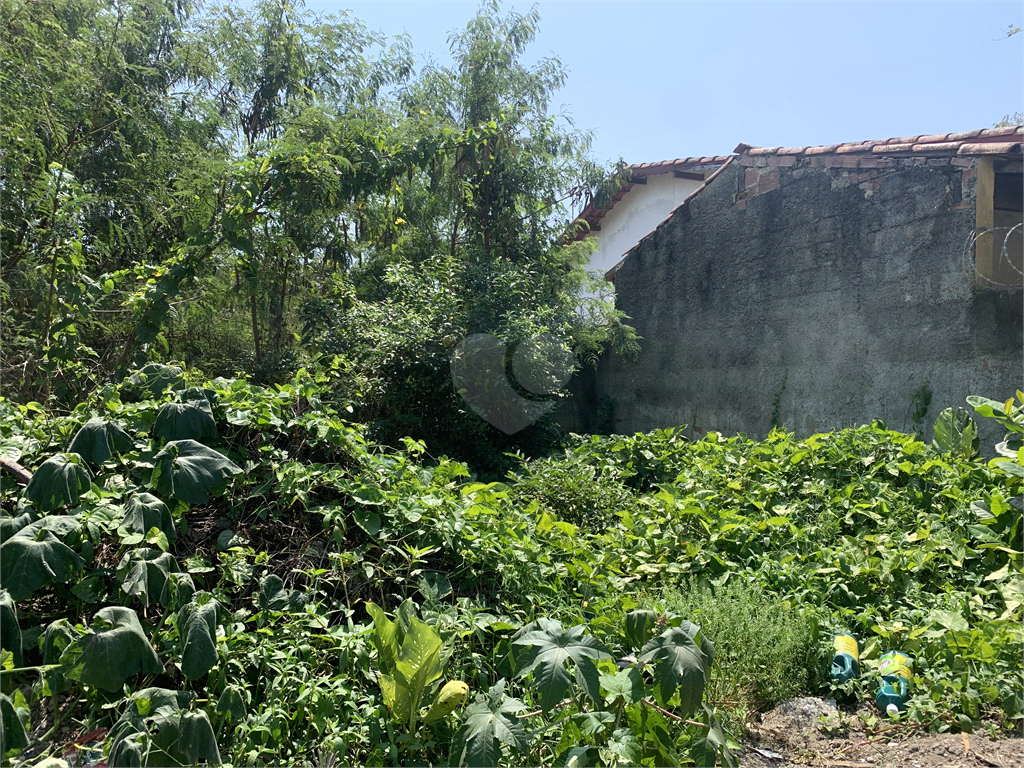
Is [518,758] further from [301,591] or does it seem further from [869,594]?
[869,594]

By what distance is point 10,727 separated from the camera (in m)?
1.95

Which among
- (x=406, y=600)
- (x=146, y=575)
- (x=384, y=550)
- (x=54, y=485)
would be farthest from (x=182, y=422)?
(x=406, y=600)

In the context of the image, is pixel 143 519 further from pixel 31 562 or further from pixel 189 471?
pixel 31 562

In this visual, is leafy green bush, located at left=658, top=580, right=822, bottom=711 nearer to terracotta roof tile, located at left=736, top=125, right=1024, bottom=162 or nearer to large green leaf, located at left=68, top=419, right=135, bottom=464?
large green leaf, located at left=68, top=419, right=135, bottom=464

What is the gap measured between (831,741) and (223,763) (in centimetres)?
208

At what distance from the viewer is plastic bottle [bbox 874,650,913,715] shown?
283cm

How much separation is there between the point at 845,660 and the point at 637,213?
11560 mm

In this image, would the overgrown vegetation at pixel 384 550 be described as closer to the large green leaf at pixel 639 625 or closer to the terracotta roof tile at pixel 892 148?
the large green leaf at pixel 639 625

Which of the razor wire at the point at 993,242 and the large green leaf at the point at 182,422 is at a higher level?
the razor wire at the point at 993,242

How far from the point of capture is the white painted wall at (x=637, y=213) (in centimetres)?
1284

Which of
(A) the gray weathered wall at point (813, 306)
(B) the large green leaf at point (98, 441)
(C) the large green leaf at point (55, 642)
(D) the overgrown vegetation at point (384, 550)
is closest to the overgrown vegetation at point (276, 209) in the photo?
(D) the overgrown vegetation at point (384, 550)

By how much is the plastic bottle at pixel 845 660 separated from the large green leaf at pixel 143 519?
102 inches

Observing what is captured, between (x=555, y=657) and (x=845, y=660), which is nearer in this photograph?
(x=555, y=657)

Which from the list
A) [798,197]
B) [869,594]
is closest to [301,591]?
[869,594]
